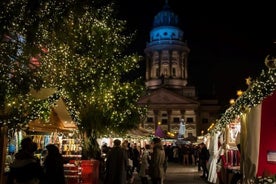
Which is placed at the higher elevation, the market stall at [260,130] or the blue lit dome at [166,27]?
the blue lit dome at [166,27]

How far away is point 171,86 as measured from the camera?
101 m

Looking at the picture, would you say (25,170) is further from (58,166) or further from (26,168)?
(58,166)

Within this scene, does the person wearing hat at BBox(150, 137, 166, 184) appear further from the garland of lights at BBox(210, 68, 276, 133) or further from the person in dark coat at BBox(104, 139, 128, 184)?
the garland of lights at BBox(210, 68, 276, 133)

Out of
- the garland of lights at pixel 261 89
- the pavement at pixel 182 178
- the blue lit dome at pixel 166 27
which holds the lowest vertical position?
the pavement at pixel 182 178

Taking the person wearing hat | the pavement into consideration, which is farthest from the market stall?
the pavement

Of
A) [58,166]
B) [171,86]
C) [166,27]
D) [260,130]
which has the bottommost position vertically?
[58,166]

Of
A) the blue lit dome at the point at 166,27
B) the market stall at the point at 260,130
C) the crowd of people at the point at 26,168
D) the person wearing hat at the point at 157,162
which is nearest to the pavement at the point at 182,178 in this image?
the person wearing hat at the point at 157,162

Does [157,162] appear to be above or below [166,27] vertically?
below

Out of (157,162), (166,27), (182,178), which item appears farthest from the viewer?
(166,27)

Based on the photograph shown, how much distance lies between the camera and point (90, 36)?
65.9ft

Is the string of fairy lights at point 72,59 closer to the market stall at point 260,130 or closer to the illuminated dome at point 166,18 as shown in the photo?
the market stall at point 260,130

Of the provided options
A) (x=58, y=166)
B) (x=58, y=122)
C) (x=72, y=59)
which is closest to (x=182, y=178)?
(x=58, y=122)

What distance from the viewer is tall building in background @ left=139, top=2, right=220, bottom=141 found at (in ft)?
316

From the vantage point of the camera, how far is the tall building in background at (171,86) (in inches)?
3792
